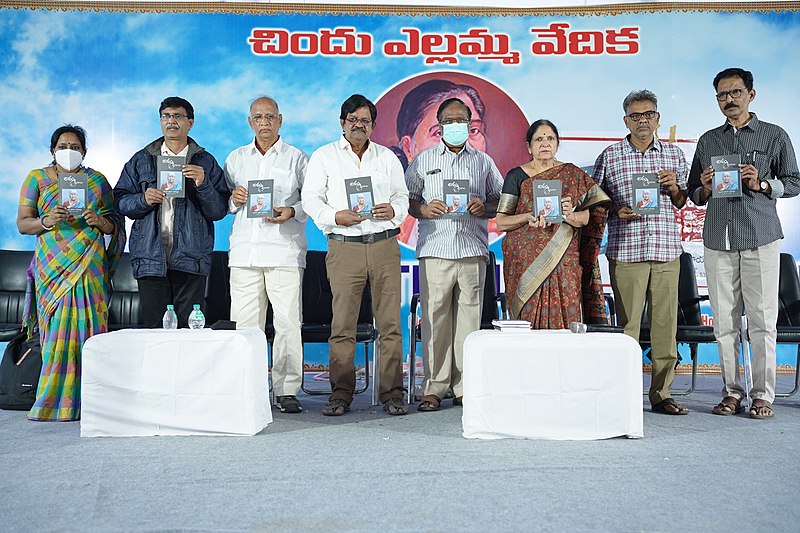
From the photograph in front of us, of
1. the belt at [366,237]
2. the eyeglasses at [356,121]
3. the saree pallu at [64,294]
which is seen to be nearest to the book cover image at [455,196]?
the belt at [366,237]

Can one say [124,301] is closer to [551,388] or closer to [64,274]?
[64,274]

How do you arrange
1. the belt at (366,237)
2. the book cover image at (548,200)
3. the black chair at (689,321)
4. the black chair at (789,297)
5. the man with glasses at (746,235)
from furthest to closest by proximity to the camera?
the black chair at (789,297) → the black chair at (689,321) → the belt at (366,237) → the man with glasses at (746,235) → the book cover image at (548,200)

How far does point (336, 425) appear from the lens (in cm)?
381

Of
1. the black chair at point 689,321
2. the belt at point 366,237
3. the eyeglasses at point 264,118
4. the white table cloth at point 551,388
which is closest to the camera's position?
the white table cloth at point 551,388

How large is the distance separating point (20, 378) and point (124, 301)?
3.23 feet

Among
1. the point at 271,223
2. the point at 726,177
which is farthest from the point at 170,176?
the point at 726,177

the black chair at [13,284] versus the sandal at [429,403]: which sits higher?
the black chair at [13,284]

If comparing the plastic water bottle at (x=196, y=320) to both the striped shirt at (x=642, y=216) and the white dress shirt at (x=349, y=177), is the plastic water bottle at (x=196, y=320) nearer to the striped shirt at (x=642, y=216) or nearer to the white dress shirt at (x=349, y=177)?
the white dress shirt at (x=349, y=177)

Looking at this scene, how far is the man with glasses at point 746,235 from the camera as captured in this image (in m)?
4.09

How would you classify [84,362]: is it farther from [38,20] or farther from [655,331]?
[38,20]

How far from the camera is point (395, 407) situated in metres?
4.12

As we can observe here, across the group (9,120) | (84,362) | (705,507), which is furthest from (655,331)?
(9,120)

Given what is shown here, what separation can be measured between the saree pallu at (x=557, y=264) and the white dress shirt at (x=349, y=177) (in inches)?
26.1

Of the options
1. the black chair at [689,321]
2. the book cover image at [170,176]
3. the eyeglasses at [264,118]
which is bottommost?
the black chair at [689,321]
